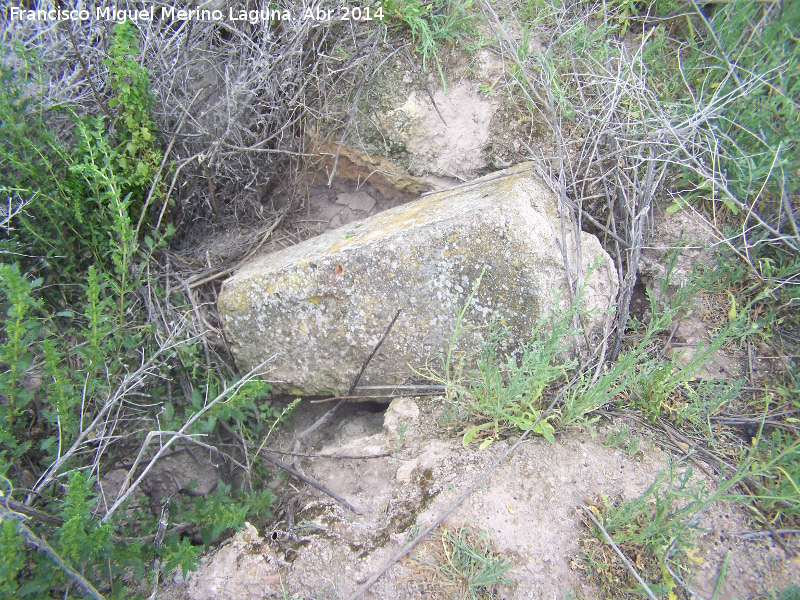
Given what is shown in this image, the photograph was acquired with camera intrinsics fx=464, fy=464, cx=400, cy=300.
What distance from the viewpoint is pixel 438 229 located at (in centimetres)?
199

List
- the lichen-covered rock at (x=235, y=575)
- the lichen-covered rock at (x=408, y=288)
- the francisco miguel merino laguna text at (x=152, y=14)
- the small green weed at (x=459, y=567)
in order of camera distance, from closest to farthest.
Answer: the small green weed at (x=459, y=567) → the lichen-covered rock at (x=235, y=575) → the lichen-covered rock at (x=408, y=288) → the francisco miguel merino laguna text at (x=152, y=14)


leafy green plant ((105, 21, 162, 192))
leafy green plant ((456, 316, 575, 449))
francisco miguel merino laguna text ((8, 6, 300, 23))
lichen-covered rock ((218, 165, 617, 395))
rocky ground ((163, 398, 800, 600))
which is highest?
francisco miguel merino laguna text ((8, 6, 300, 23))

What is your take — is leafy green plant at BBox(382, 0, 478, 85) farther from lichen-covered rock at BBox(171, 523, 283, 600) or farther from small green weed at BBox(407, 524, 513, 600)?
lichen-covered rock at BBox(171, 523, 283, 600)

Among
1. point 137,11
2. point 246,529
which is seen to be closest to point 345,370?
point 246,529

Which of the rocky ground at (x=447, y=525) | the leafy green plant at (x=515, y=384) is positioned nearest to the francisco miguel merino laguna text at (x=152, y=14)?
the leafy green plant at (x=515, y=384)

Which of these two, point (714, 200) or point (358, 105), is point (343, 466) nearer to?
point (358, 105)

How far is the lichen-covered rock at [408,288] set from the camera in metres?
1.95

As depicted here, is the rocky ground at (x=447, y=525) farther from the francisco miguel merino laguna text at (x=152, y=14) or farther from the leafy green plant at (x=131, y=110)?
the francisco miguel merino laguna text at (x=152, y=14)

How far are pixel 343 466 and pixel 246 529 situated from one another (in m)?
0.45

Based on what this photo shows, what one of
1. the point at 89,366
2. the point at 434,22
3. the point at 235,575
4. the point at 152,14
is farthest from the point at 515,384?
the point at 152,14

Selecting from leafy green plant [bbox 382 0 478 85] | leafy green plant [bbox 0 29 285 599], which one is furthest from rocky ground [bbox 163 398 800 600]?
leafy green plant [bbox 382 0 478 85]

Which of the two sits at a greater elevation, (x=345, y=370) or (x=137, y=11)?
(x=137, y=11)

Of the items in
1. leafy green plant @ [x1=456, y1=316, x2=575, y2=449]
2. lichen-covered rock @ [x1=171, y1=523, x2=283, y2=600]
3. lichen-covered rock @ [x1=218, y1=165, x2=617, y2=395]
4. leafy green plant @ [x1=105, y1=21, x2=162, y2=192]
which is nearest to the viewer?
lichen-covered rock @ [x1=171, y1=523, x2=283, y2=600]

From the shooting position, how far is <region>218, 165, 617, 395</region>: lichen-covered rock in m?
1.95
